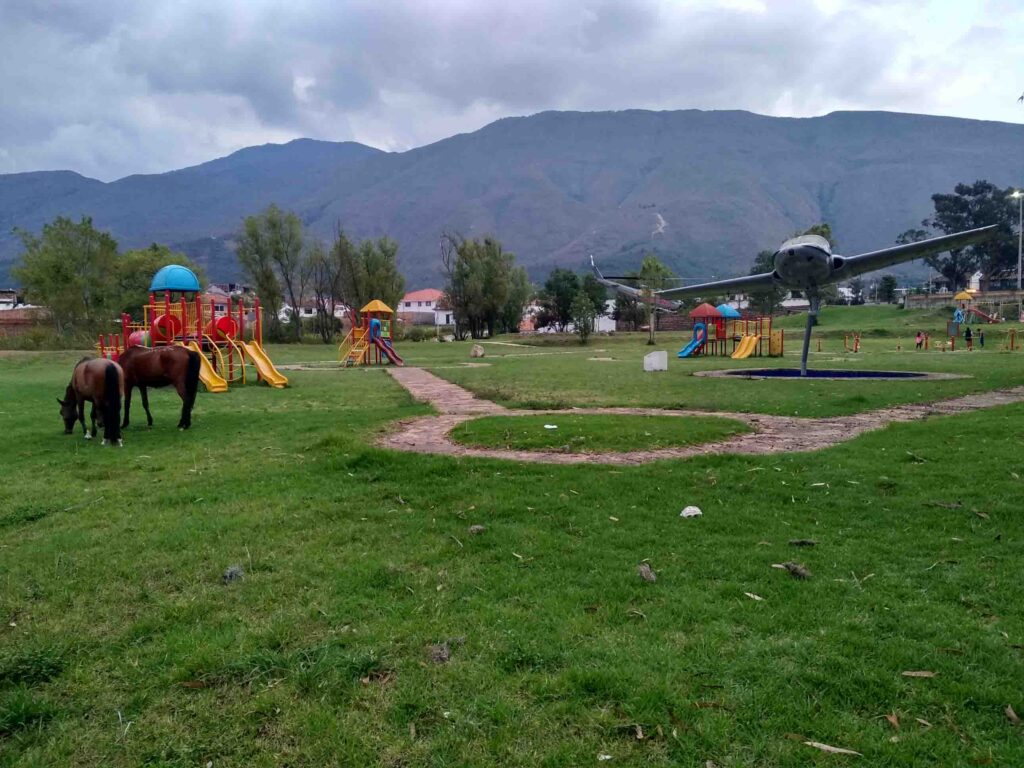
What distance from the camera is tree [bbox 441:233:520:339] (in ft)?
244

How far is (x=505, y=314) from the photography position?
78.9 metres

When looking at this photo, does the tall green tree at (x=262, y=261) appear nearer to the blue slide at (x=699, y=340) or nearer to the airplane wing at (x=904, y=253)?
the blue slide at (x=699, y=340)


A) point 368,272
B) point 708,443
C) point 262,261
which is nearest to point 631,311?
point 368,272

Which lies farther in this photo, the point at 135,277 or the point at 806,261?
the point at 135,277

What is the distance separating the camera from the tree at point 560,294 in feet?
269

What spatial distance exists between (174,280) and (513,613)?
23.4 meters

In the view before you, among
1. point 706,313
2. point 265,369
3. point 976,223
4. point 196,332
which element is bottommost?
point 265,369

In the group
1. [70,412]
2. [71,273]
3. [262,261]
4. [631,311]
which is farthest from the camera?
[631,311]

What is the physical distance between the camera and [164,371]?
41.2 ft

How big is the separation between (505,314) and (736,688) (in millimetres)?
76337

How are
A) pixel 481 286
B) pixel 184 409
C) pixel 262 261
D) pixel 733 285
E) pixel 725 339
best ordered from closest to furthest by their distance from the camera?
pixel 184 409 → pixel 733 285 → pixel 725 339 → pixel 262 261 → pixel 481 286

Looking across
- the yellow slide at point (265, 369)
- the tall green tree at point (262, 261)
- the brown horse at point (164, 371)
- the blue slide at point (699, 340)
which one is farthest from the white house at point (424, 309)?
the brown horse at point (164, 371)

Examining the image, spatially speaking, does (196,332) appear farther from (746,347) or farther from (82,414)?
(746,347)

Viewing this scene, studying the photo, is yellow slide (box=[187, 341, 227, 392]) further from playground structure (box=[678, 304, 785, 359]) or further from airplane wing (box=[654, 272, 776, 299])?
playground structure (box=[678, 304, 785, 359])
